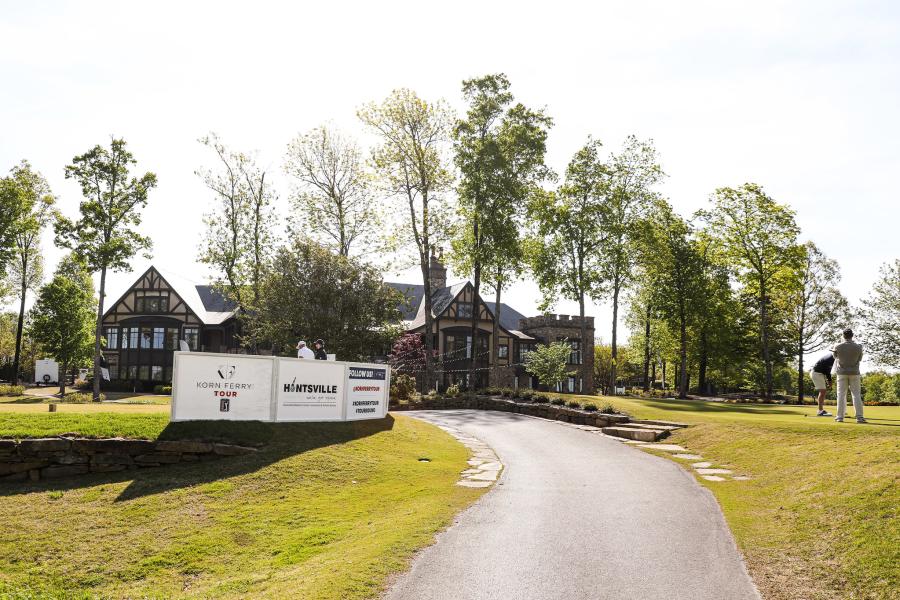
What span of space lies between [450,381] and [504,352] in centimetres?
769

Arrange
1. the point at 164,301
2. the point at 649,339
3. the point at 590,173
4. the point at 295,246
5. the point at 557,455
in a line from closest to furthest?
the point at 557,455 → the point at 295,246 → the point at 590,173 → the point at 649,339 → the point at 164,301

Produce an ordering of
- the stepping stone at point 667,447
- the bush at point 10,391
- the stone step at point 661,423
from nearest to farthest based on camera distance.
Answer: the stepping stone at point 667,447, the stone step at point 661,423, the bush at point 10,391

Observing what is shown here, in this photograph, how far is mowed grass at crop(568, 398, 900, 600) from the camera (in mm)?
7543

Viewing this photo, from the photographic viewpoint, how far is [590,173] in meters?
41.8

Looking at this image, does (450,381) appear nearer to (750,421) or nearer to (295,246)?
(295,246)

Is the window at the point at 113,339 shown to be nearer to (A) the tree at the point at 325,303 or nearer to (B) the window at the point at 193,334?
(B) the window at the point at 193,334

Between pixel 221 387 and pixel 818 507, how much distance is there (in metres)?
12.7

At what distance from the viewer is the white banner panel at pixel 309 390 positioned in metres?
16.8

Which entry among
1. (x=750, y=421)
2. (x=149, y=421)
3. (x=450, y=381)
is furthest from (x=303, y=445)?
(x=450, y=381)

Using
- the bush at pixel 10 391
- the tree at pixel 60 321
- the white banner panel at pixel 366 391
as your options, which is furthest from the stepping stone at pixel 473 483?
the tree at pixel 60 321

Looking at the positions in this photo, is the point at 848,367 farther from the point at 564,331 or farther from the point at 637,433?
the point at 564,331

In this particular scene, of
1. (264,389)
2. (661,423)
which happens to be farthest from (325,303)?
(661,423)

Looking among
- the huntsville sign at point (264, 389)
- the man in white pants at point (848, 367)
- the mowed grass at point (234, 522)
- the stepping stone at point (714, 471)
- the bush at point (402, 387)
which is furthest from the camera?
the bush at point (402, 387)

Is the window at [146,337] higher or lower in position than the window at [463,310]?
lower
